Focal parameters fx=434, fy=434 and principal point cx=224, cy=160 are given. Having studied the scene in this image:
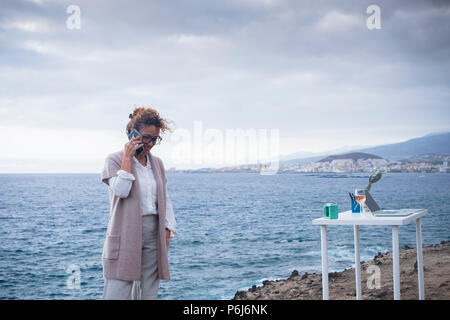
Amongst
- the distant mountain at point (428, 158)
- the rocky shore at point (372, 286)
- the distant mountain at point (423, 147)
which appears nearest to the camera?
the rocky shore at point (372, 286)

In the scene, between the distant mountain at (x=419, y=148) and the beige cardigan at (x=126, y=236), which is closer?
the beige cardigan at (x=126, y=236)

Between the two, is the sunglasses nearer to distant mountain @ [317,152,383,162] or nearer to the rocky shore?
the rocky shore

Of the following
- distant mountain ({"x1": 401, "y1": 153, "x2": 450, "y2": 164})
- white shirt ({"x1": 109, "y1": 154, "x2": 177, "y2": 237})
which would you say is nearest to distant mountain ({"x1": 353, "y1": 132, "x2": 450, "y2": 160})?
distant mountain ({"x1": 401, "y1": 153, "x2": 450, "y2": 164})

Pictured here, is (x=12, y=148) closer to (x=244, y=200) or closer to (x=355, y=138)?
(x=244, y=200)

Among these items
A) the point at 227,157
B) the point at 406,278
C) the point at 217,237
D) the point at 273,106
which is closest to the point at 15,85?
the point at 227,157

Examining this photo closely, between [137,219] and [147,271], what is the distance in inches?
12.1

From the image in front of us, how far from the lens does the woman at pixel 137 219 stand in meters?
2.19

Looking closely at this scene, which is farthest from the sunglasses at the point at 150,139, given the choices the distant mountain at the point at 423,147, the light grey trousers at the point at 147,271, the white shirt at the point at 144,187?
the distant mountain at the point at 423,147

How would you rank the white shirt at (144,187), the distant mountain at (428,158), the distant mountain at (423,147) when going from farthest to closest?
the distant mountain at (423,147)
the distant mountain at (428,158)
the white shirt at (144,187)

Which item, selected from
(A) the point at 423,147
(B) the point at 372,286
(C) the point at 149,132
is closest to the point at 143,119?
(C) the point at 149,132

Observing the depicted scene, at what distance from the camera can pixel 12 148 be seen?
69688 mm

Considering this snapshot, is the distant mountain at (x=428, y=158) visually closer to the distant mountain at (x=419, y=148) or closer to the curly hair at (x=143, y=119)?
the distant mountain at (x=419, y=148)

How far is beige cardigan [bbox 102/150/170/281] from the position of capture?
7.16 feet

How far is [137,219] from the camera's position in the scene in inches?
86.7
